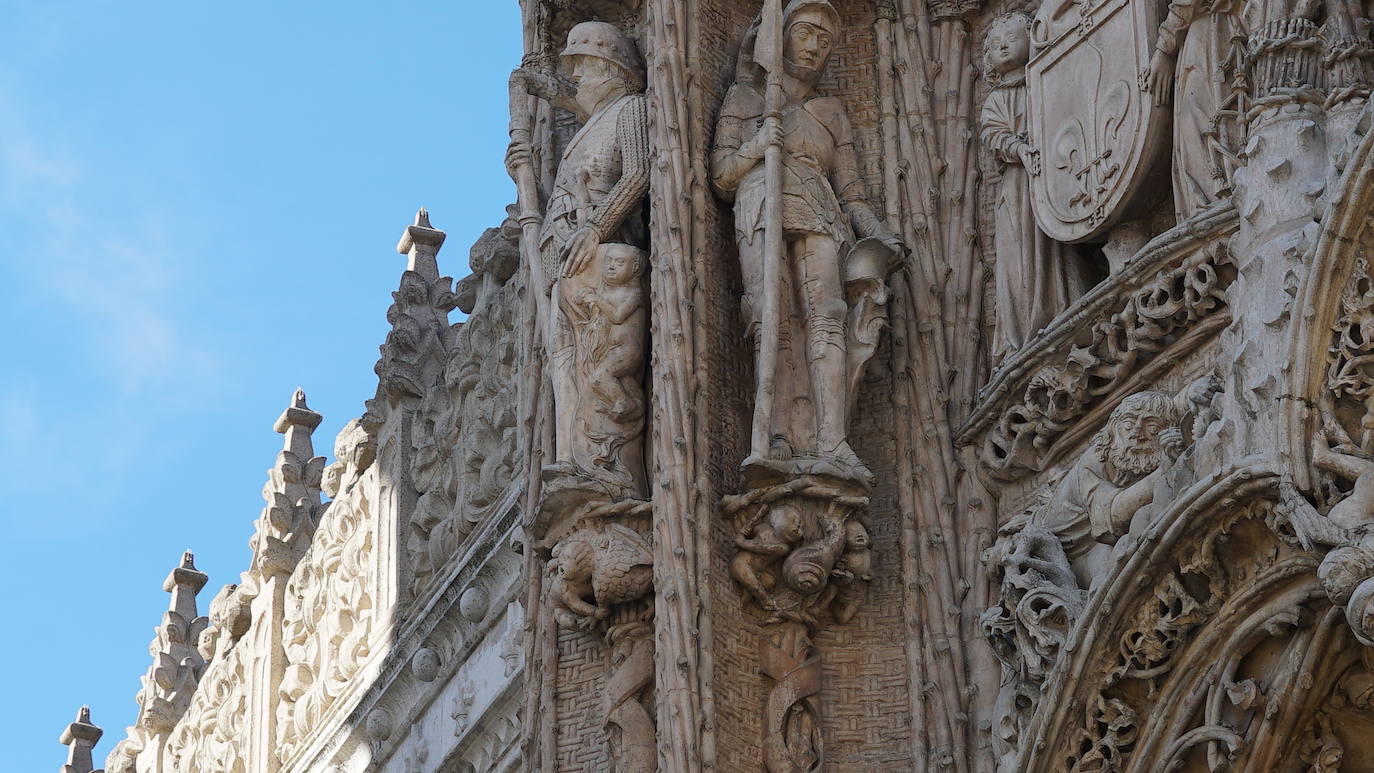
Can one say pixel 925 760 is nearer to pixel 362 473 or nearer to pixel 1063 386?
pixel 1063 386

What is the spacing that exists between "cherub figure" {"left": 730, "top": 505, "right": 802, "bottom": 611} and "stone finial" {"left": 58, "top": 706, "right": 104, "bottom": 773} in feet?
32.5

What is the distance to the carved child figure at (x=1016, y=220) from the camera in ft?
37.4

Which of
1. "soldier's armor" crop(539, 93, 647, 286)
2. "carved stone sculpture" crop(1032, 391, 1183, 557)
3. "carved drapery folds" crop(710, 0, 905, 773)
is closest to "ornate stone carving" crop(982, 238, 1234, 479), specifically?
"carved stone sculpture" crop(1032, 391, 1183, 557)

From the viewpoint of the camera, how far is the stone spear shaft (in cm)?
1126

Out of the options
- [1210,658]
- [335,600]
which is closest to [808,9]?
[1210,658]

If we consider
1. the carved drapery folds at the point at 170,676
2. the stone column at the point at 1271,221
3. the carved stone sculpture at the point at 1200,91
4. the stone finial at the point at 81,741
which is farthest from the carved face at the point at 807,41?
the stone finial at the point at 81,741

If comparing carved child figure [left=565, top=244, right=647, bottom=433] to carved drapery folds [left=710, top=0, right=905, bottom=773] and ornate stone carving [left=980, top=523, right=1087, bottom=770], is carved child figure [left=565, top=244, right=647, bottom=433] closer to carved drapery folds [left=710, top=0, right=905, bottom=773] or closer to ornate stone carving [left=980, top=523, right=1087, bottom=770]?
carved drapery folds [left=710, top=0, right=905, bottom=773]

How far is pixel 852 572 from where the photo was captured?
36.9 ft

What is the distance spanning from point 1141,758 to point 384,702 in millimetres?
4738

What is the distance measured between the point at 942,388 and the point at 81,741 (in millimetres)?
10001

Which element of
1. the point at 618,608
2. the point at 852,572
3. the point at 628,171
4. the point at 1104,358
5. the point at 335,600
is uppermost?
the point at 335,600

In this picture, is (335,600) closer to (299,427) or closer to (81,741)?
(299,427)

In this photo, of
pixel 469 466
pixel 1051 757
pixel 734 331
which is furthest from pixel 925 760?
pixel 469 466

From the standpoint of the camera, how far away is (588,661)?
37.1ft
